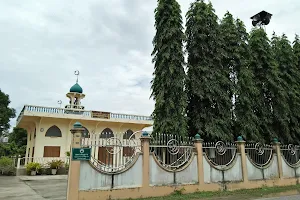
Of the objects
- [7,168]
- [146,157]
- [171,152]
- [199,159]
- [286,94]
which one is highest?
[286,94]

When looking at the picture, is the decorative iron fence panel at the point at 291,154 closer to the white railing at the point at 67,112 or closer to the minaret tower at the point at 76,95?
the white railing at the point at 67,112

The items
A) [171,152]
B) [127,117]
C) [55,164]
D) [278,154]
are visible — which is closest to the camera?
[171,152]

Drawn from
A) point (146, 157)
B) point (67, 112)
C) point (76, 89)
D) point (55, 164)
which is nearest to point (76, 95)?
point (76, 89)

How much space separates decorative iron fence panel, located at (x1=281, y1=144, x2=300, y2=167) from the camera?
11883 millimetres

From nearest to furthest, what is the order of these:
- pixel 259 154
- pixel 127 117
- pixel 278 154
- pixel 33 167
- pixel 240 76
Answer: pixel 259 154 < pixel 278 154 < pixel 240 76 < pixel 33 167 < pixel 127 117

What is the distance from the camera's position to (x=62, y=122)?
62.1 feet

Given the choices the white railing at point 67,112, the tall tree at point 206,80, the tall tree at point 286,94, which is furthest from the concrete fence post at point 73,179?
the white railing at point 67,112

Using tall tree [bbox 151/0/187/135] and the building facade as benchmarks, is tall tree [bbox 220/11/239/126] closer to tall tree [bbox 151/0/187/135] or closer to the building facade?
tall tree [bbox 151/0/187/135]

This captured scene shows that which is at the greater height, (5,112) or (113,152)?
(5,112)

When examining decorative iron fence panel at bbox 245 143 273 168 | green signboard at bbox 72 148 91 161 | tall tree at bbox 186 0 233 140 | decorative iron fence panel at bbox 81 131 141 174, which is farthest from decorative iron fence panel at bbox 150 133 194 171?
decorative iron fence panel at bbox 245 143 273 168

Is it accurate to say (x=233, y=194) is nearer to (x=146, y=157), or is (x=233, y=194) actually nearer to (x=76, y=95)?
(x=146, y=157)

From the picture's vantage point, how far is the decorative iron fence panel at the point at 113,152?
23.4 ft

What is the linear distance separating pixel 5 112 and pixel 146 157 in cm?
2657

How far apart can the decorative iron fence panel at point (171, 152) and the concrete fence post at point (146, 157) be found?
1.09 ft
